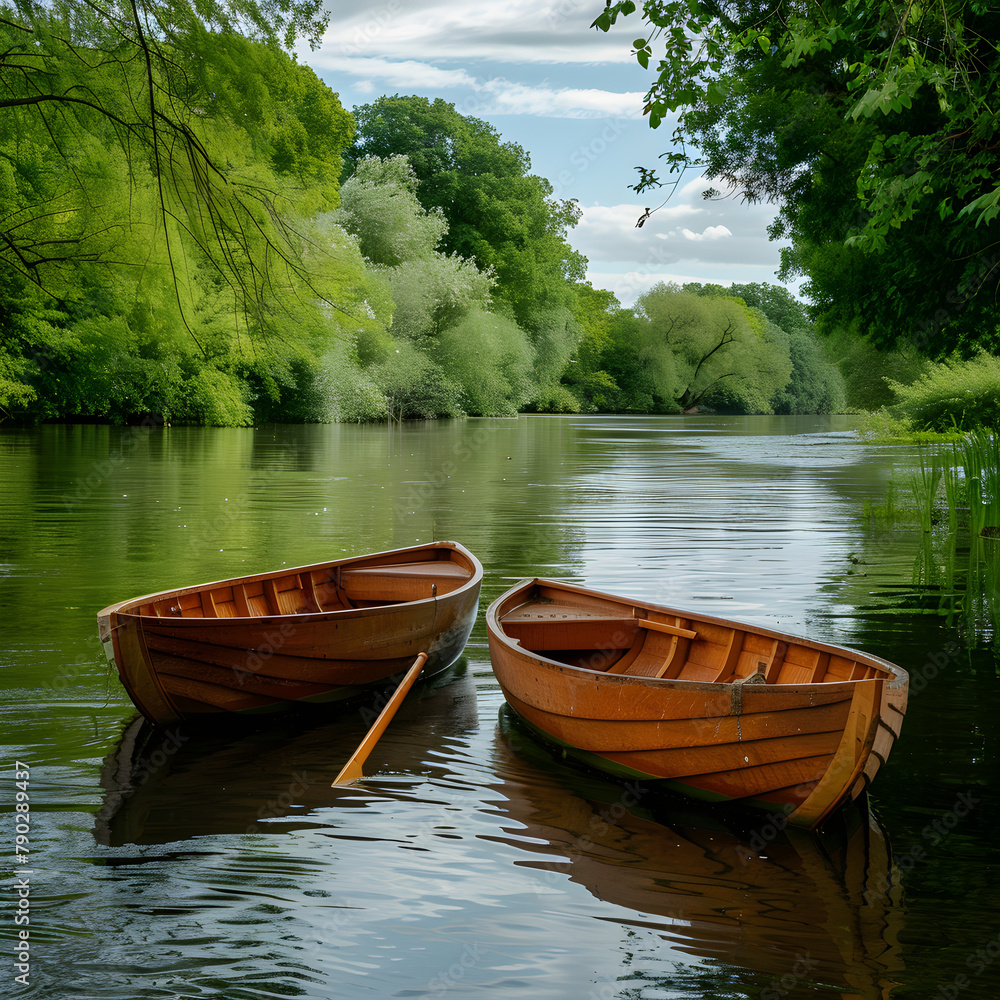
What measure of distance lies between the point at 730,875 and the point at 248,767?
8.71 ft

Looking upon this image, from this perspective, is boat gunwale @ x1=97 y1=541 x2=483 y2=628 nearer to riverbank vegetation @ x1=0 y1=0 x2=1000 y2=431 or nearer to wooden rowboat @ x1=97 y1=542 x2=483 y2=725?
wooden rowboat @ x1=97 y1=542 x2=483 y2=725

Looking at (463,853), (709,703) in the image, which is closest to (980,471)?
(709,703)

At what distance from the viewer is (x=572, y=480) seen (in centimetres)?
2177

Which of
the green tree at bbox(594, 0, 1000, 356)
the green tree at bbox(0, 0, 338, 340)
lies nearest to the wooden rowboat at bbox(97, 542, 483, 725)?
the green tree at bbox(0, 0, 338, 340)

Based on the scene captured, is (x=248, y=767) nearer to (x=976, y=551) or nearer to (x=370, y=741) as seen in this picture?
(x=370, y=741)

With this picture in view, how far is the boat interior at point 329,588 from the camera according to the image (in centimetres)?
684

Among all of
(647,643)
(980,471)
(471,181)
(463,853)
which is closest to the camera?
(463,853)

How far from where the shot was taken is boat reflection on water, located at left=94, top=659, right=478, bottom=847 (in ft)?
15.3

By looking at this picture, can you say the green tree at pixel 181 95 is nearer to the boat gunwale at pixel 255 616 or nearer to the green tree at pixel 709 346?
the boat gunwale at pixel 255 616

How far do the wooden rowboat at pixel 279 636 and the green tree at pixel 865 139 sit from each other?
403cm

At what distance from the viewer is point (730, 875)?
421 centimetres

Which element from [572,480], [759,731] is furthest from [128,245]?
[759,731]

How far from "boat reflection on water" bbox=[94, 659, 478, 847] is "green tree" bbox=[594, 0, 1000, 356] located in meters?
4.55

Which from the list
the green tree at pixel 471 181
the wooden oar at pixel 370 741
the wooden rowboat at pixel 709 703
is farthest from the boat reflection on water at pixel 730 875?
the green tree at pixel 471 181
